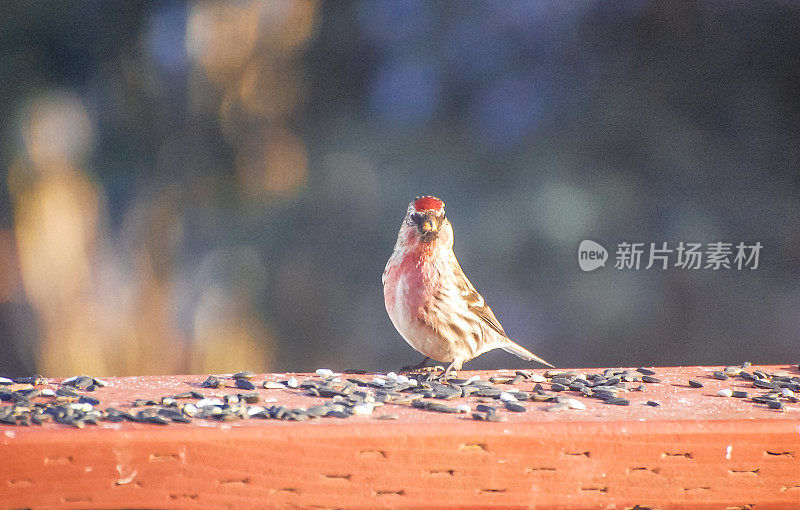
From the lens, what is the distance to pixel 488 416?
3.99 ft

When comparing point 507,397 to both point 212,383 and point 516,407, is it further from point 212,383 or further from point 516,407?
point 212,383

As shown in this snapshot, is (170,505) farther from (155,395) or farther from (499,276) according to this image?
(499,276)

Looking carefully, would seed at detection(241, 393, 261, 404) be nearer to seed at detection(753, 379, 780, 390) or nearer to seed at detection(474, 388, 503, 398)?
seed at detection(474, 388, 503, 398)

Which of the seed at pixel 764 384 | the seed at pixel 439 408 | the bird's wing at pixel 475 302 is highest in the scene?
the bird's wing at pixel 475 302

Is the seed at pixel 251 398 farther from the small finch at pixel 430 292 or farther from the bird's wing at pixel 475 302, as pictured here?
the bird's wing at pixel 475 302

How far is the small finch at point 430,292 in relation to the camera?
2197 mm

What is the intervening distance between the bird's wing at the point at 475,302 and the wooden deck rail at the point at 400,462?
111cm

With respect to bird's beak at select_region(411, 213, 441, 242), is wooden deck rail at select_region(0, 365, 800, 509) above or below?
below

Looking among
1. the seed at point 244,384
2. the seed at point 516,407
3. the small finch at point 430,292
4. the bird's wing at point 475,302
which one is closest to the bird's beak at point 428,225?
the small finch at point 430,292

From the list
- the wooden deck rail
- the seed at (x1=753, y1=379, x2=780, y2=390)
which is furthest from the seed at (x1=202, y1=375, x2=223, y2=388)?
the seed at (x1=753, y1=379, x2=780, y2=390)

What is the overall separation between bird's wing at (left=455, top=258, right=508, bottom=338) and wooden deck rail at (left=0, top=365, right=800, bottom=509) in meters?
1.11

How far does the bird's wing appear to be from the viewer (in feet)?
7.70

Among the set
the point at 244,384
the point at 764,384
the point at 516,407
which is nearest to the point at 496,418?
the point at 516,407

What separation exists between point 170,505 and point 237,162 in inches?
66.7
